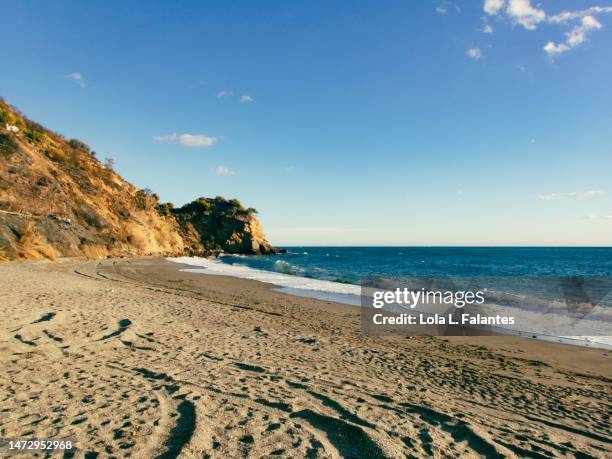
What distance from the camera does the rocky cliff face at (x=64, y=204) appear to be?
88.8 ft

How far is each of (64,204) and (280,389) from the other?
37.7 m

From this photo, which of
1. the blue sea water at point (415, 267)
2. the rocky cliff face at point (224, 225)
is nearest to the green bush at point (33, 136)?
the blue sea water at point (415, 267)

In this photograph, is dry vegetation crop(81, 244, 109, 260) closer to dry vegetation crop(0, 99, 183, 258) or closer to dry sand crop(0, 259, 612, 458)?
dry vegetation crop(0, 99, 183, 258)

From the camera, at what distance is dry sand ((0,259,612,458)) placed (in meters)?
4.22

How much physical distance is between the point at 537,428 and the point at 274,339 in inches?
238

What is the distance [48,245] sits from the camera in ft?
93.5

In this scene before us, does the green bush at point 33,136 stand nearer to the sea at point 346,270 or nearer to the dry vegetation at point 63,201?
the dry vegetation at point 63,201

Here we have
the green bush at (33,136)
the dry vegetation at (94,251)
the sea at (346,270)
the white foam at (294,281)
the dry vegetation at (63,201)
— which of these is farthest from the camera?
the green bush at (33,136)

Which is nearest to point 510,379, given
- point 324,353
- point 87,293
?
point 324,353

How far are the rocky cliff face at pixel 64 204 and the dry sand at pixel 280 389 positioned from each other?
19941mm

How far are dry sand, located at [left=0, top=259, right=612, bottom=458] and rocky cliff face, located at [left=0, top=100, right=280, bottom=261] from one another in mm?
19941

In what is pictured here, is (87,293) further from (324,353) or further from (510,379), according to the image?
(510,379)

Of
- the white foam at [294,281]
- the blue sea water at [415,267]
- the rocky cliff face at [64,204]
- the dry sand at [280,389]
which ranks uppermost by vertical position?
the rocky cliff face at [64,204]

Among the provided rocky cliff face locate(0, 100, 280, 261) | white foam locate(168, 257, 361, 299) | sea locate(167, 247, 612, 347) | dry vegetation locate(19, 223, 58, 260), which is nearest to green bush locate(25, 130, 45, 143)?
rocky cliff face locate(0, 100, 280, 261)
